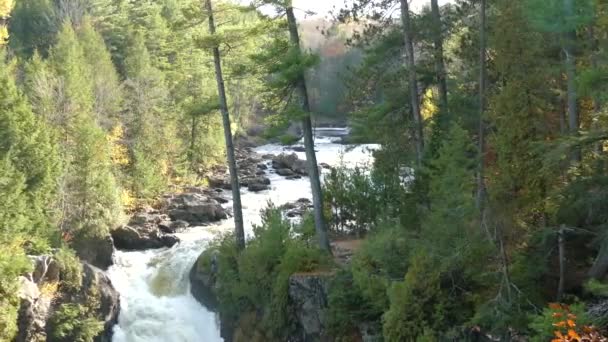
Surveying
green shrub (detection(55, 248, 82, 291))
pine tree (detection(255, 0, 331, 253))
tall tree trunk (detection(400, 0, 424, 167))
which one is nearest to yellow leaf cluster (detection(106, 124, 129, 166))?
green shrub (detection(55, 248, 82, 291))

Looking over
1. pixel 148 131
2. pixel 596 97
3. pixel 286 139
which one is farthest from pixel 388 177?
pixel 148 131

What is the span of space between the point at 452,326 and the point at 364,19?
10.6m

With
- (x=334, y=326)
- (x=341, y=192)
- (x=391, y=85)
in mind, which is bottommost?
(x=334, y=326)

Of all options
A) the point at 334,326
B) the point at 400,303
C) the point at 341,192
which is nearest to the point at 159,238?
the point at 341,192

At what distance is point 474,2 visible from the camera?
15.8m

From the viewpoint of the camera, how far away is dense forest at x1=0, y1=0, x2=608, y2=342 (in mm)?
9828

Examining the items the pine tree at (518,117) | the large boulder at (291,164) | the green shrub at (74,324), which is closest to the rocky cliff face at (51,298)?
the green shrub at (74,324)

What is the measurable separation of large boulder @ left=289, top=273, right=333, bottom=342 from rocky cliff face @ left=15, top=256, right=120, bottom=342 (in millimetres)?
8309

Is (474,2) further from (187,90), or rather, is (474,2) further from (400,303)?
(187,90)

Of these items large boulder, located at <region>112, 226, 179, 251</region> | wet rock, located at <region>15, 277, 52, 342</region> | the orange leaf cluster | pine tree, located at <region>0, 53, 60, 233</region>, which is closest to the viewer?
the orange leaf cluster

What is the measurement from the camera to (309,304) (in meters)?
14.0

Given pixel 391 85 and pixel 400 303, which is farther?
pixel 391 85

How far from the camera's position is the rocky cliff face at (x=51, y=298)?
17359 mm

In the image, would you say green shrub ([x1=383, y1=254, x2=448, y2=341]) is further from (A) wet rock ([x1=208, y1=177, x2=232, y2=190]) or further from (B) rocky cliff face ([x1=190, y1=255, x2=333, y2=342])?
(A) wet rock ([x1=208, y1=177, x2=232, y2=190])
